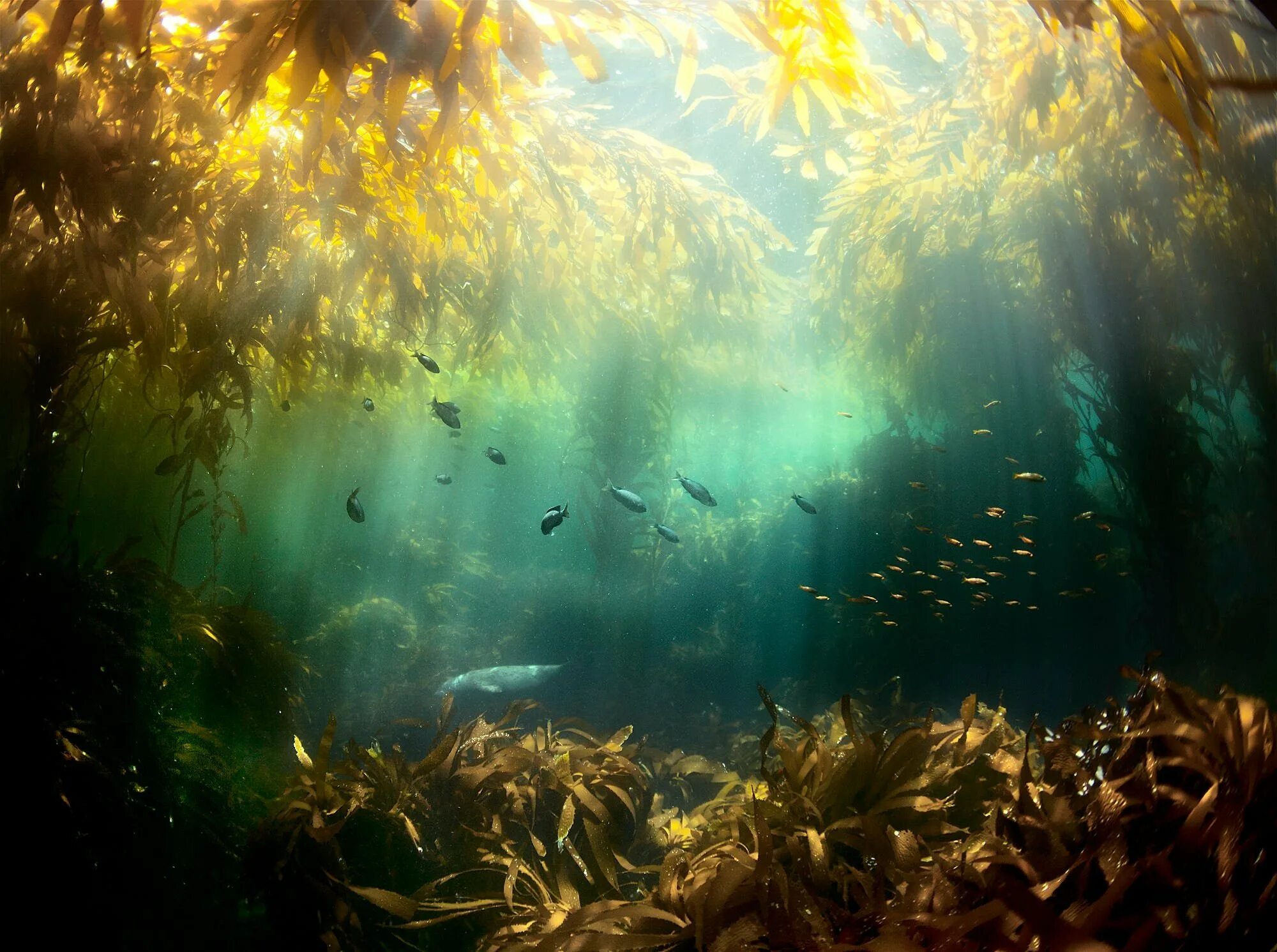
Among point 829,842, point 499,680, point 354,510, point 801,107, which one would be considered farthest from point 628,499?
point 829,842

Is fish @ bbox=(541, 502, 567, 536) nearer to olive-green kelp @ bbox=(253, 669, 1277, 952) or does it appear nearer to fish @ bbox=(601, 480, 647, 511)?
fish @ bbox=(601, 480, 647, 511)

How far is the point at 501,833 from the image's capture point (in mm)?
2752

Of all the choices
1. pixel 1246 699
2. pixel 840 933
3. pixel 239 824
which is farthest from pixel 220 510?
pixel 1246 699

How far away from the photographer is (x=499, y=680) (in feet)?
29.9

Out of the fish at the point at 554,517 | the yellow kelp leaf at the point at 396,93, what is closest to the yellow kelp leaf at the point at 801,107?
the yellow kelp leaf at the point at 396,93

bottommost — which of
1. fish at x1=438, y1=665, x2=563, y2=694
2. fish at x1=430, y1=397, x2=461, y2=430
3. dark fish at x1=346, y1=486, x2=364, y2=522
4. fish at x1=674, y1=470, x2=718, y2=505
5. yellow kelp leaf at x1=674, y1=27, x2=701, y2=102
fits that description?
fish at x1=438, y1=665, x2=563, y2=694

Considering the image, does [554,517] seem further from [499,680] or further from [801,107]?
[801,107]

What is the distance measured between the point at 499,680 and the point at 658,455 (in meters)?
5.13

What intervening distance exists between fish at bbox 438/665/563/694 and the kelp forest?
0.28 feet

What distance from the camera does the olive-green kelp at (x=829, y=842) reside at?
1276 millimetres

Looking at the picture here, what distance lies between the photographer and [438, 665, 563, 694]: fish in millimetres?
8961

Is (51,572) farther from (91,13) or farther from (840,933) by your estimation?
(840,933)

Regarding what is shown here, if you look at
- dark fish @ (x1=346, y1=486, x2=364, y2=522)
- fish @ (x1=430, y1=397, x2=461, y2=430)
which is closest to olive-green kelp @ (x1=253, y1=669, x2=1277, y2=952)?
fish @ (x1=430, y1=397, x2=461, y2=430)

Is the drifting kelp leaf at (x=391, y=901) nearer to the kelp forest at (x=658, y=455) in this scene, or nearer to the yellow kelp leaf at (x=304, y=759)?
the kelp forest at (x=658, y=455)
